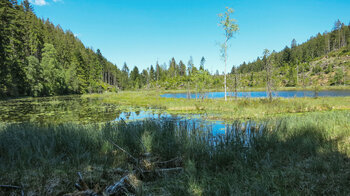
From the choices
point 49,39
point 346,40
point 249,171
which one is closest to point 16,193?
point 249,171

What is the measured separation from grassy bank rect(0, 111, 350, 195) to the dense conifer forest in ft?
58.3

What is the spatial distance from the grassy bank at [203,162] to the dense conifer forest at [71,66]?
1777 cm

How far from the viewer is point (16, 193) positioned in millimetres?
2596

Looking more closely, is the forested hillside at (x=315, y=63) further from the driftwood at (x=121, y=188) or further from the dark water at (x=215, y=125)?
the driftwood at (x=121, y=188)

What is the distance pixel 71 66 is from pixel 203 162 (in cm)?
5926

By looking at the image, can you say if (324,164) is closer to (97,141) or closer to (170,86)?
(97,141)

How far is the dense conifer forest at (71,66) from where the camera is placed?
3272cm

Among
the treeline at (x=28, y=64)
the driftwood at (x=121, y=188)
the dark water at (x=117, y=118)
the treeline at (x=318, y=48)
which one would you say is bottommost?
the dark water at (x=117, y=118)

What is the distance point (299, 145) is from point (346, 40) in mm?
129163

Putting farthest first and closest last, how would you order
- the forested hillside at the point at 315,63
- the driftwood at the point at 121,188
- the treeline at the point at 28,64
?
the forested hillside at the point at 315,63
the treeline at the point at 28,64
the driftwood at the point at 121,188

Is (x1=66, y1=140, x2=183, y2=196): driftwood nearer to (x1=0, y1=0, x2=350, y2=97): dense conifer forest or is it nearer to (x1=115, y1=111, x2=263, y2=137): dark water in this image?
(x1=115, y1=111, x2=263, y2=137): dark water

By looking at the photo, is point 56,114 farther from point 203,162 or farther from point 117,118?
point 203,162

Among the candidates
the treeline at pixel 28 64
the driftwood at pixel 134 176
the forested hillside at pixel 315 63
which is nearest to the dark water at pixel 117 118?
the driftwood at pixel 134 176

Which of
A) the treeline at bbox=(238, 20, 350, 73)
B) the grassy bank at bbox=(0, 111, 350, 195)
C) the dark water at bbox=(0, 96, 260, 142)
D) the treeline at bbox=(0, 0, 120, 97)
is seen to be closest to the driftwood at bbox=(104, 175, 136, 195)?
the grassy bank at bbox=(0, 111, 350, 195)
